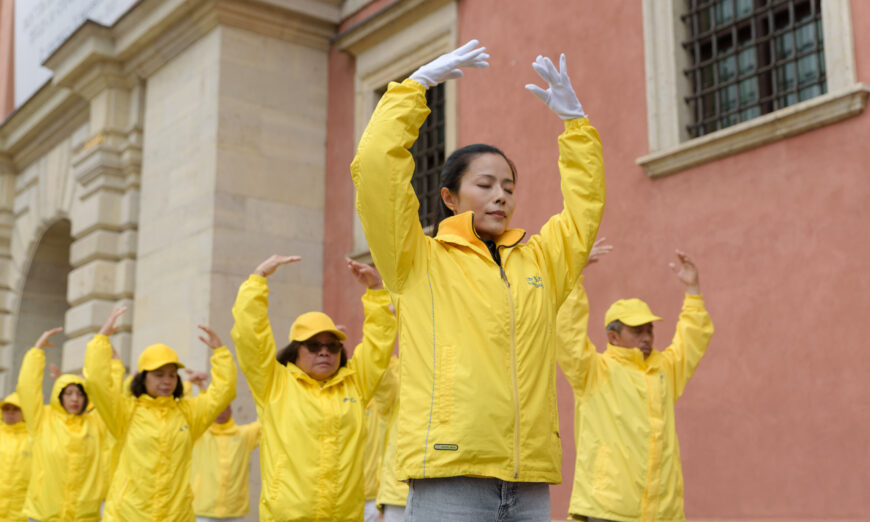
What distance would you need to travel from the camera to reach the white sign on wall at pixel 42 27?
52.2ft

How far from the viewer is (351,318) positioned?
514 inches

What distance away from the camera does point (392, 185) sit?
3205 millimetres

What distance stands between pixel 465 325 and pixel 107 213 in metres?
12.5

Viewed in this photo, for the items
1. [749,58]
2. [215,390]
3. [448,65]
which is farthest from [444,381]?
[749,58]

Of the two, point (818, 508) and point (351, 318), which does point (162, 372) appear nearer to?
point (818, 508)

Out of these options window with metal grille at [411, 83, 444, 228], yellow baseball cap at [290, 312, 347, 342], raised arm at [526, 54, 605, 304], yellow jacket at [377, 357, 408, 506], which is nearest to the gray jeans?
raised arm at [526, 54, 605, 304]

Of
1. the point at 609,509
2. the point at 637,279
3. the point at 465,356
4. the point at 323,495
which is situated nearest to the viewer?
the point at 465,356

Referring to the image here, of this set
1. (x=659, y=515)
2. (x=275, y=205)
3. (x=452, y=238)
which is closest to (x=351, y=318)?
(x=275, y=205)

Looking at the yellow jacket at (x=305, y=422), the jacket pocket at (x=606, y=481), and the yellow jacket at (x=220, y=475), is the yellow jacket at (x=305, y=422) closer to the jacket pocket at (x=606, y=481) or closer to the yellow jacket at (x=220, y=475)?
the jacket pocket at (x=606, y=481)

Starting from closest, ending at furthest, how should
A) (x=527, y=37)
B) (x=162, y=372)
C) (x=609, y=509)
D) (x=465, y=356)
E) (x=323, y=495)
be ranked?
1. (x=465, y=356)
2. (x=323, y=495)
3. (x=609, y=509)
4. (x=162, y=372)
5. (x=527, y=37)

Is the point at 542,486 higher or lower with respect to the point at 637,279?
lower

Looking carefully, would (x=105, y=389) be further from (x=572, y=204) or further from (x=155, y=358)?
(x=572, y=204)

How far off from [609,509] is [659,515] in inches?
11.1

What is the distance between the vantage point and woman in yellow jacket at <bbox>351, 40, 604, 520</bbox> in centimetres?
308
